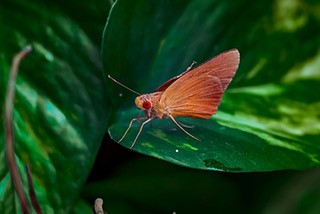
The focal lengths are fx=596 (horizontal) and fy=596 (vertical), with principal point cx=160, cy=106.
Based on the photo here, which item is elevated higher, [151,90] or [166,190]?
[151,90]

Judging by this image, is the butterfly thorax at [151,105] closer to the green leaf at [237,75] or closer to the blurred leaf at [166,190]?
the green leaf at [237,75]

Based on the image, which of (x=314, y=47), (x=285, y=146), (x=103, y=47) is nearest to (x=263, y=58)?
(x=314, y=47)

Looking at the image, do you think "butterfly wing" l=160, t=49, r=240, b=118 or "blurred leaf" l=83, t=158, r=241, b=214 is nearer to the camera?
"butterfly wing" l=160, t=49, r=240, b=118

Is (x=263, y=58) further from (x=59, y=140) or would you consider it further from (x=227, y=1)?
(x=59, y=140)

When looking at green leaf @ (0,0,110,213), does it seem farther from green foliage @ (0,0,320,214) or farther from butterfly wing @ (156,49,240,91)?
butterfly wing @ (156,49,240,91)

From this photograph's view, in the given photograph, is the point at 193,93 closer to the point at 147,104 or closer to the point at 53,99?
the point at 147,104

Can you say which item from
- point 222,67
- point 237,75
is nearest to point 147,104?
point 222,67

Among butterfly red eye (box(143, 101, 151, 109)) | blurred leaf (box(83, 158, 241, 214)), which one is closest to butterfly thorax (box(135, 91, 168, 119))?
butterfly red eye (box(143, 101, 151, 109))

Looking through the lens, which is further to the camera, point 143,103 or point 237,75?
point 237,75
